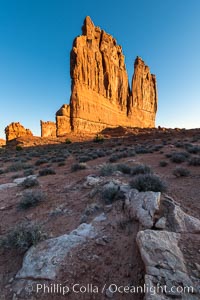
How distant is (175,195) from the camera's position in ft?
14.4

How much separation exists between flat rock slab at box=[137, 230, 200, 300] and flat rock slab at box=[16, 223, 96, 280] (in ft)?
3.43

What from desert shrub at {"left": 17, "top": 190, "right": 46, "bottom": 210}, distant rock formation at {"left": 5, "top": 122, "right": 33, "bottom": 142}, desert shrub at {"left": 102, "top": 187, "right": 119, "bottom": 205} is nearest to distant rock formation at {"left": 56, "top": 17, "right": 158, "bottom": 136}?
distant rock formation at {"left": 5, "top": 122, "right": 33, "bottom": 142}

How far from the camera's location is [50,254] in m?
2.60

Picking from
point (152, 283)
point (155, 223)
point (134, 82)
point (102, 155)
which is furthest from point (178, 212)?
point (134, 82)

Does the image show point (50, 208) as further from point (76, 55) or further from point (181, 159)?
point (76, 55)

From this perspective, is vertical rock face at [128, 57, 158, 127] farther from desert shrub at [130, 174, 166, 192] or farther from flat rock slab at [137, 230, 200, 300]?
flat rock slab at [137, 230, 200, 300]

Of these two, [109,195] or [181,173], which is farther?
[181,173]

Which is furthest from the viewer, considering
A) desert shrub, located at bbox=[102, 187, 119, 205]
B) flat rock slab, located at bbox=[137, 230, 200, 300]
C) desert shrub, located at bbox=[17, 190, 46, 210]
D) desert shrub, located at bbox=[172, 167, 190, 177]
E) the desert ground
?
desert shrub, located at bbox=[172, 167, 190, 177]

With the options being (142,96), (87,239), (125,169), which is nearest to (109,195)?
(87,239)

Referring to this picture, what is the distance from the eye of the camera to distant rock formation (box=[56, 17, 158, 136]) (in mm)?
53969

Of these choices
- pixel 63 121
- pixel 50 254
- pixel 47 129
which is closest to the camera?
pixel 50 254

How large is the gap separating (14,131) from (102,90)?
3261 centimetres

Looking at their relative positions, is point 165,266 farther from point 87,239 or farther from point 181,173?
point 181,173

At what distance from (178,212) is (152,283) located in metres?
1.55
